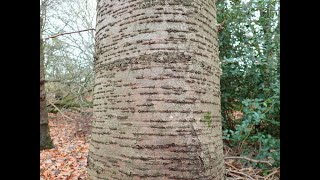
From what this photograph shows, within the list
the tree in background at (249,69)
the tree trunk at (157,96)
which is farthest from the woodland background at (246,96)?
the tree trunk at (157,96)

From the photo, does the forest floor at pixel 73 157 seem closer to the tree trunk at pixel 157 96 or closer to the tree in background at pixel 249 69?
the tree in background at pixel 249 69

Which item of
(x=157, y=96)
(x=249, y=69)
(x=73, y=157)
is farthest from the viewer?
(x=73, y=157)

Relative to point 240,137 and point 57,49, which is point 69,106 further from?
point 240,137

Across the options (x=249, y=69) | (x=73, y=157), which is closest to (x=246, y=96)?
(x=249, y=69)

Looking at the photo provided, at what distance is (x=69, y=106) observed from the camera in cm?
846

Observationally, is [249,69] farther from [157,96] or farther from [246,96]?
[157,96]

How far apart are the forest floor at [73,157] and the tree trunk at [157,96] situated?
156cm

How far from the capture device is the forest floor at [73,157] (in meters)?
2.91

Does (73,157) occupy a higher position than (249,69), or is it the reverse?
(249,69)

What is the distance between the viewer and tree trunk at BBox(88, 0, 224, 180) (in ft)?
3.59

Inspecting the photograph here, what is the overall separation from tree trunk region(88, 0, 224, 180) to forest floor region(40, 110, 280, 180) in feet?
5.11

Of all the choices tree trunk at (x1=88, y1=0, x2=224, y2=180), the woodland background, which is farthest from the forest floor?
tree trunk at (x1=88, y1=0, x2=224, y2=180)

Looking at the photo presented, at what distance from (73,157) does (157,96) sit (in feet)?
15.4

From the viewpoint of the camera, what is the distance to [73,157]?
17.1 ft
